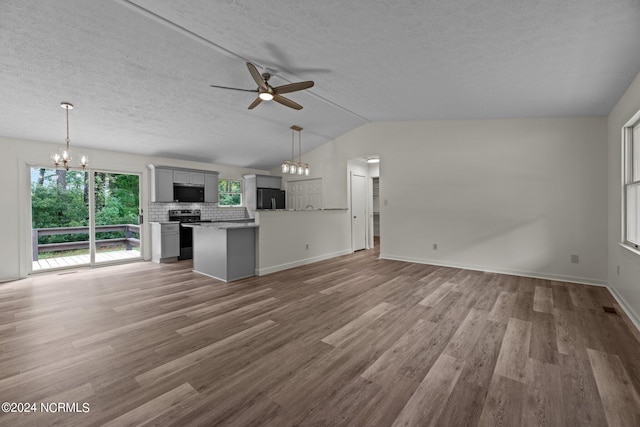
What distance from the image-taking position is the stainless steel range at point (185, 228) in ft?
21.0

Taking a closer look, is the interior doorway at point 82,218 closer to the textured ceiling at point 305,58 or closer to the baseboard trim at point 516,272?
the textured ceiling at point 305,58

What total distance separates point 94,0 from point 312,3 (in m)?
1.87

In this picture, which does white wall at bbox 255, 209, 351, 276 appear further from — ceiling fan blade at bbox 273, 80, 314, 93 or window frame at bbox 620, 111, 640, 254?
window frame at bbox 620, 111, 640, 254

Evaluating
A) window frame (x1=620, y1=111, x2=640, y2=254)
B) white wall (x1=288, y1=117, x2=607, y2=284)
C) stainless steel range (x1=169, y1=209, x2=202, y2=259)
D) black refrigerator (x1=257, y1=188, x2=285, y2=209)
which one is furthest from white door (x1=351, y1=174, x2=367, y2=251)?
Answer: window frame (x1=620, y1=111, x2=640, y2=254)

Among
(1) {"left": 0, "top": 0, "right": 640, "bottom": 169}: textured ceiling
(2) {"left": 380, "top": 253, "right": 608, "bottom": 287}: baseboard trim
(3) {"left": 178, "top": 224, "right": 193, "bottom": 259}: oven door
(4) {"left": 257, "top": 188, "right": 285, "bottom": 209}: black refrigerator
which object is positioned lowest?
(2) {"left": 380, "top": 253, "right": 608, "bottom": 287}: baseboard trim

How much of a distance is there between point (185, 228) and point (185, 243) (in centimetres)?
34

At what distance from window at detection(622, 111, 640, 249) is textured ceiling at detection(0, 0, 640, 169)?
51cm

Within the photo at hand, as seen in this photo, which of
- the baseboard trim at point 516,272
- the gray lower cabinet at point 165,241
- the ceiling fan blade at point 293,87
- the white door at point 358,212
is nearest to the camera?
the ceiling fan blade at point 293,87

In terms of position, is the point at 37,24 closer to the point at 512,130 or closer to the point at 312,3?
the point at 312,3

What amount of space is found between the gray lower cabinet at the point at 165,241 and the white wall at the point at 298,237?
2.48 metres

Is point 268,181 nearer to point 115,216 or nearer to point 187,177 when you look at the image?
point 187,177

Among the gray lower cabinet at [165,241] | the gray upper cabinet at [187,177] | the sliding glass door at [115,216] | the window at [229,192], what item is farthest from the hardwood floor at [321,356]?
the window at [229,192]

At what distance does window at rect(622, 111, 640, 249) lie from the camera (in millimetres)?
3070

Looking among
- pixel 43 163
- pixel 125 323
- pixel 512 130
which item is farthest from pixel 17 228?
pixel 512 130
